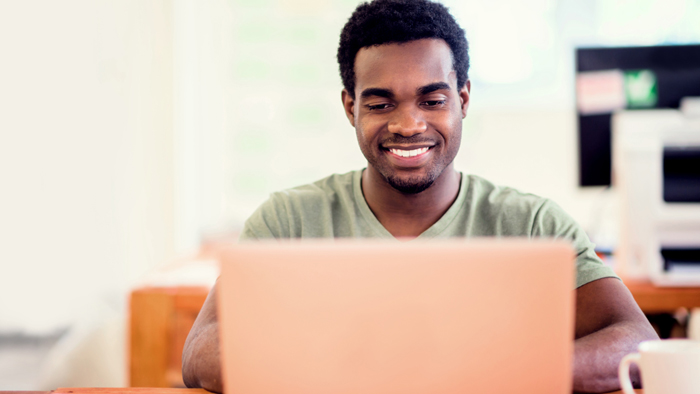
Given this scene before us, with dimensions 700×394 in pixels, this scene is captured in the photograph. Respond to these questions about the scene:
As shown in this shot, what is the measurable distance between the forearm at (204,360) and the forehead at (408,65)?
1.79ft

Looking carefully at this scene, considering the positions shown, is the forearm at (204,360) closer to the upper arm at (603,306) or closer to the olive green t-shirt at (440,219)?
the olive green t-shirt at (440,219)

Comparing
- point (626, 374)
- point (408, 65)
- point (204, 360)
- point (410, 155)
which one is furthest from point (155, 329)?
point (626, 374)

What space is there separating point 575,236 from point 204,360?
729 millimetres

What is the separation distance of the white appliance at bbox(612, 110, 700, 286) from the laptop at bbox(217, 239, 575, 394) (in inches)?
45.4

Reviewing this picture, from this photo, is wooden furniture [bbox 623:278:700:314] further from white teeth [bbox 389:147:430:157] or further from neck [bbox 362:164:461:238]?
white teeth [bbox 389:147:430:157]

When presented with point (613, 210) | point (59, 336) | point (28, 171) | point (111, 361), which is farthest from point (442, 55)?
point (613, 210)

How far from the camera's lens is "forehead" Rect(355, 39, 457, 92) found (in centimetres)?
105

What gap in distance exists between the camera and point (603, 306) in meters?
0.96

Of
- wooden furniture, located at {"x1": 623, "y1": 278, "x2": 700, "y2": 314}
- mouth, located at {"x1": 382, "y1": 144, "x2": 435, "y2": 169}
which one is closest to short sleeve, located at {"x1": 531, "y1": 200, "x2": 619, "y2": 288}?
mouth, located at {"x1": 382, "y1": 144, "x2": 435, "y2": 169}

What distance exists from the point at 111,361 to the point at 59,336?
0.40 m

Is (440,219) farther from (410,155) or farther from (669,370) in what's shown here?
(669,370)

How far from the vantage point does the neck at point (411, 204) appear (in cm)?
116

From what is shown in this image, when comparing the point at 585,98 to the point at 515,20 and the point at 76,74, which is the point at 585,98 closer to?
the point at 515,20

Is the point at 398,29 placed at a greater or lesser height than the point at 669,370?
greater
